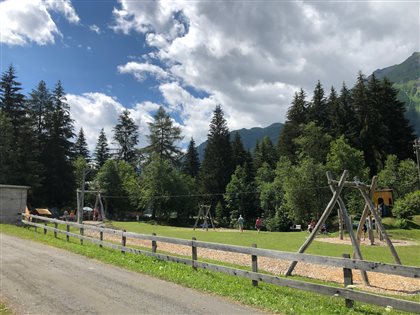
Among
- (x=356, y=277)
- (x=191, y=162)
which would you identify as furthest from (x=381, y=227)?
(x=191, y=162)

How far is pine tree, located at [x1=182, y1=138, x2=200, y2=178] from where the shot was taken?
3514 inches

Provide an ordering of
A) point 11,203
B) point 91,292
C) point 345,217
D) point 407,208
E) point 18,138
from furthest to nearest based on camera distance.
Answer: point 18,138, point 407,208, point 11,203, point 345,217, point 91,292

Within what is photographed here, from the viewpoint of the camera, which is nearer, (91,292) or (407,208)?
(91,292)

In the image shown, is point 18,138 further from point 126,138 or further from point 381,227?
point 381,227

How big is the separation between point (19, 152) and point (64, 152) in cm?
915

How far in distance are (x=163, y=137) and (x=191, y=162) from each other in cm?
1467

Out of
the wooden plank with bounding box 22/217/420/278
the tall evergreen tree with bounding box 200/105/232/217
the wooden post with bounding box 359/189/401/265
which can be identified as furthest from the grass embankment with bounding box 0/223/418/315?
the tall evergreen tree with bounding box 200/105/232/217

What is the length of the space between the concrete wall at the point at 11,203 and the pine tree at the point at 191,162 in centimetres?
5657

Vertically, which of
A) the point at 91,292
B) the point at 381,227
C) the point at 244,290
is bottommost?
the point at 244,290

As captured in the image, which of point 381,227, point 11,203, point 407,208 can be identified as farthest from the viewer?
point 407,208

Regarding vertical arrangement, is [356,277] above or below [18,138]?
below

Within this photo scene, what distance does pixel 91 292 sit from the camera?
8.52 m

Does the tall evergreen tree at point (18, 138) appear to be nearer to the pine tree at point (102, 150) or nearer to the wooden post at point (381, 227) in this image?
the pine tree at point (102, 150)

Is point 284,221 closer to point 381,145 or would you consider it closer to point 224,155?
point 381,145
